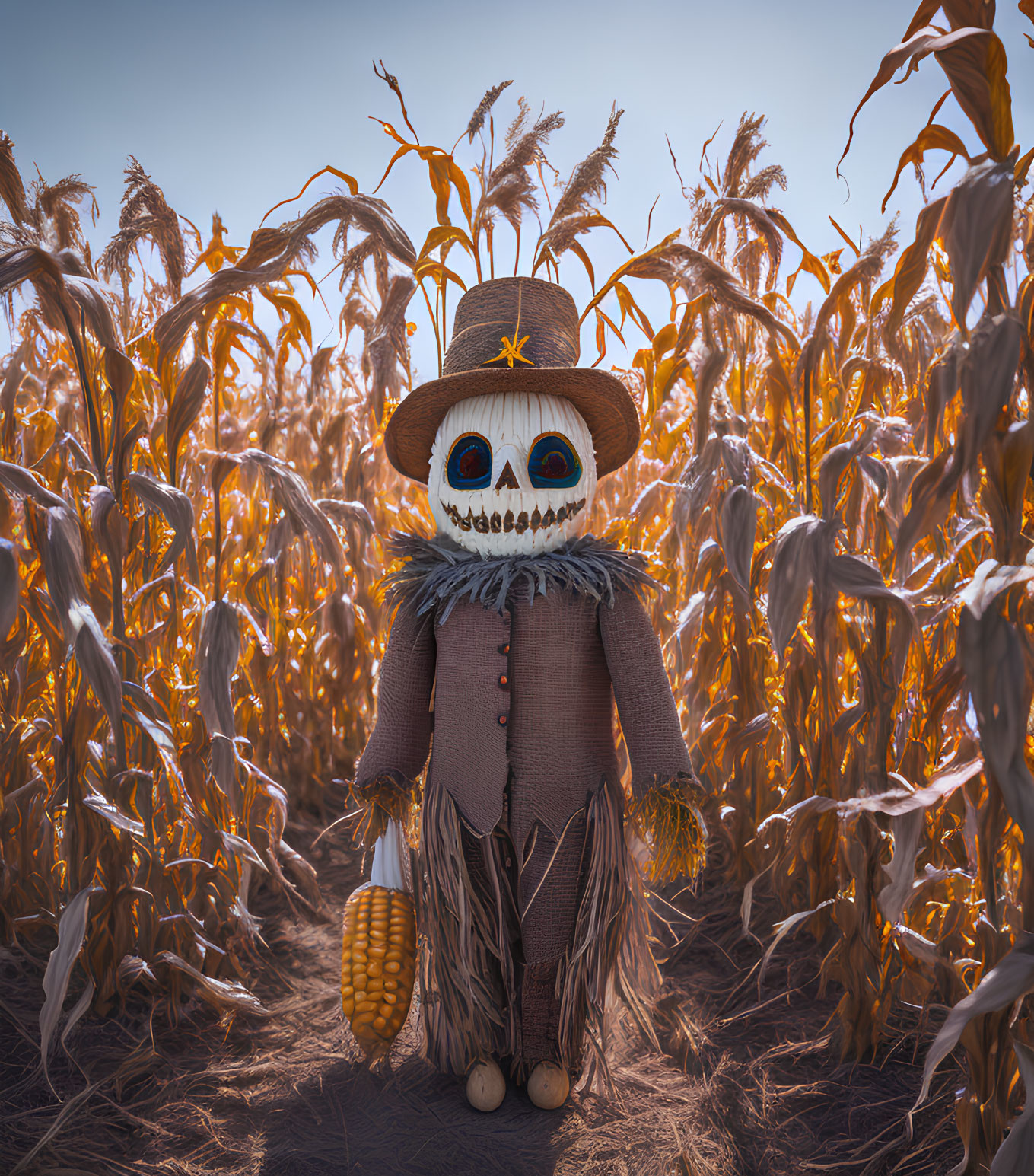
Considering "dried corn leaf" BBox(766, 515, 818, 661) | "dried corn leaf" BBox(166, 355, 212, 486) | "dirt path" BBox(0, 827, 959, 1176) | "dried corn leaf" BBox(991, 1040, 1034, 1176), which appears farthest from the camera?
"dried corn leaf" BBox(166, 355, 212, 486)

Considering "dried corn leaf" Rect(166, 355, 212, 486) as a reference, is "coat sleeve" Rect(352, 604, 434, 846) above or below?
below

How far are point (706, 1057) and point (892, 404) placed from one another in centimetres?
155

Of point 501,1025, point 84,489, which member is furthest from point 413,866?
point 84,489

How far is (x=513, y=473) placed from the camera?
137 centimetres

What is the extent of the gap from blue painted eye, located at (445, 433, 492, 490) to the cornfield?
0.87 ft

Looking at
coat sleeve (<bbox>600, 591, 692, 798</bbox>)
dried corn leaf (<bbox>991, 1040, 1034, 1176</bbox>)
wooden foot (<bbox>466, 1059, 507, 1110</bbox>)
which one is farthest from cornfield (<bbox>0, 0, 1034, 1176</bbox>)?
wooden foot (<bbox>466, 1059, 507, 1110</bbox>)

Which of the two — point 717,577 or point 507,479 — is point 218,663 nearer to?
point 507,479

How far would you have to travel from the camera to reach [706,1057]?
1.47 metres

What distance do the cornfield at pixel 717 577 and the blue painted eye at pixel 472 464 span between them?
267 millimetres

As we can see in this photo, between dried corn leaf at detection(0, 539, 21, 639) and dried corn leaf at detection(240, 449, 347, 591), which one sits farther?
dried corn leaf at detection(240, 449, 347, 591)

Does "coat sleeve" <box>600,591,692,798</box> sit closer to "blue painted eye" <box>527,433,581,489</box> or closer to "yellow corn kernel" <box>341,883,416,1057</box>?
"blue painted eye" <box>527,433,581,489</box>

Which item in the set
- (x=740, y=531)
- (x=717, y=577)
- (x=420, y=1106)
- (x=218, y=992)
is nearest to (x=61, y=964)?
(x=218, y=992)

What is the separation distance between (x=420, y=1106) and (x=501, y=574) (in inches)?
40.4

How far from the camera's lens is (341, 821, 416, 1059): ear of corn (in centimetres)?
128
